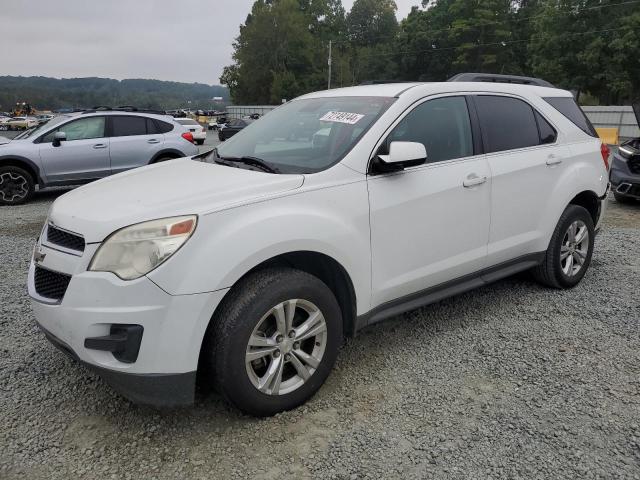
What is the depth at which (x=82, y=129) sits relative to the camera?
31.0 feet

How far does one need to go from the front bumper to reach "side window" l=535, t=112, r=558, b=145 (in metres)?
3.01

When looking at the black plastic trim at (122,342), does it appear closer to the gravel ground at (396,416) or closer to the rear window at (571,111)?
the gravel ground at (396,416)

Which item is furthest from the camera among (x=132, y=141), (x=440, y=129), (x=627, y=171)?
(x=132, y=141)

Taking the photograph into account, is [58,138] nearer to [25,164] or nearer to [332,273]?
[25,164]

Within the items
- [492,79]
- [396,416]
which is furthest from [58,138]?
[396,416]

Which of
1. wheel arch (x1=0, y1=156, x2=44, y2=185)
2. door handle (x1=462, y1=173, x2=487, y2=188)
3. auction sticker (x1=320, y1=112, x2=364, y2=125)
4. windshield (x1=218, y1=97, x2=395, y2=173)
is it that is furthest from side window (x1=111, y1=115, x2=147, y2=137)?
door handle (x1=462, y1=173, x2=487, y2=188)

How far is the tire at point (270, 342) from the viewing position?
8.02 feet

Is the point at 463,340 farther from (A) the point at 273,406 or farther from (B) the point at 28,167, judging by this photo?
(B) the point at 28,167

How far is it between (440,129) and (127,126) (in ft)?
25.8

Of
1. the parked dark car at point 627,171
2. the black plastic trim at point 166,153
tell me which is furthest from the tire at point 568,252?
the black plastic trim at point 166,153

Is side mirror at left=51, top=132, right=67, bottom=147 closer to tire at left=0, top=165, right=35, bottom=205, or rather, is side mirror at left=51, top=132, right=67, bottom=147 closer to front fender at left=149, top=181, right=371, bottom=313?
tire at left=0, top=165, right=35, bottom=205

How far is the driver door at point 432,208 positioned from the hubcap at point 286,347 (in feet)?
1.59

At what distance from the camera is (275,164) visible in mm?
3094

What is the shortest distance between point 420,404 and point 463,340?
2.99ft
